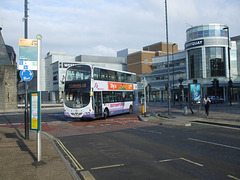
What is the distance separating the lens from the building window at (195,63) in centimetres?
5628

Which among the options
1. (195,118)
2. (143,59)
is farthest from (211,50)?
(195,118)

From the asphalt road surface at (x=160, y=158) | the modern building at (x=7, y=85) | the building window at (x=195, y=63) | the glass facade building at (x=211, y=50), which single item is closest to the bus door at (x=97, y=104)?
the asphalt road surface at (x=160, y=158)

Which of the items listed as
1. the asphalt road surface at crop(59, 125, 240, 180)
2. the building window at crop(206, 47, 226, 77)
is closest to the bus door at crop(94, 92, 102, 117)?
the asphalt road surface at crop(59, 125, 240, 180)

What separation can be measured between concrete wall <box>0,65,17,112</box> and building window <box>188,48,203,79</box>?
41862 mm

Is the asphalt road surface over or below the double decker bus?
below

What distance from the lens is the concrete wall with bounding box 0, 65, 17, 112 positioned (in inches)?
1210

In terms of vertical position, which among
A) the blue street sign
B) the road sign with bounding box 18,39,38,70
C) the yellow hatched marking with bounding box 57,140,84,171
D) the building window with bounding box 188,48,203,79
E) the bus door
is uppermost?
the building window with bounding box 188,48,203,79

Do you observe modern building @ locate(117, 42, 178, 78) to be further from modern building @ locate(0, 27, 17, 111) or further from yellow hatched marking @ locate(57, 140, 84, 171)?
yellow hatched marking @ locate(57, 140, 84, 171)

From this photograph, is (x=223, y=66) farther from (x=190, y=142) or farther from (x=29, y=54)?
A: (x=29, y=54)

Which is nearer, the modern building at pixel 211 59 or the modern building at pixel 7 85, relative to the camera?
the modern building at pixel 7 85

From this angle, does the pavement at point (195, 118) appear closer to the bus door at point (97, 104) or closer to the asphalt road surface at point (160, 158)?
the bus door at point (97, 104)

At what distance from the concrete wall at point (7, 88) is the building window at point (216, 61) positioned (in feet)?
142

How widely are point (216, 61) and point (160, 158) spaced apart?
52.8 meters

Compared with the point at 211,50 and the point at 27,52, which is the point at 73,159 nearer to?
the point at 27,52
